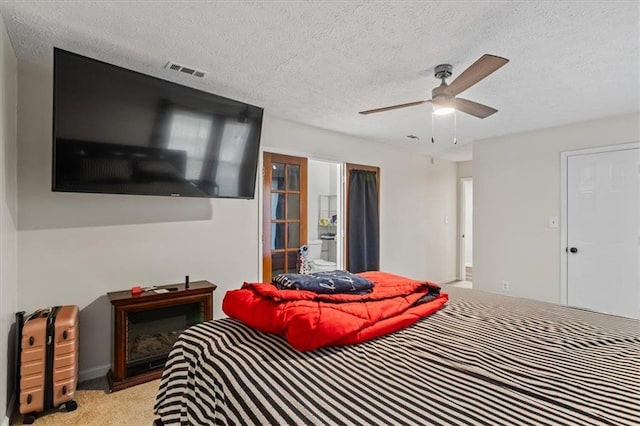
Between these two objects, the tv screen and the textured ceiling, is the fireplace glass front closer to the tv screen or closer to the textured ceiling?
the tv screen

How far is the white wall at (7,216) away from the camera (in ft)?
6.12

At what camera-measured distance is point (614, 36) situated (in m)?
1.97

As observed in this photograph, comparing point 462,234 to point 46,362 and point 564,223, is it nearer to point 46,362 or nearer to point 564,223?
point 564,223

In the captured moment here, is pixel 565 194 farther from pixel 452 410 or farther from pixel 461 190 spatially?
A: pixel 452 410

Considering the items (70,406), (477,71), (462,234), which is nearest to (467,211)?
(462,234)

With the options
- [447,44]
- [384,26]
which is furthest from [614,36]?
[384,26]

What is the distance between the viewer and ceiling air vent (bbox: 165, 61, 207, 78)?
239 cm

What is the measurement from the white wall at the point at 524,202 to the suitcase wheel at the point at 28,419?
4.83 meters

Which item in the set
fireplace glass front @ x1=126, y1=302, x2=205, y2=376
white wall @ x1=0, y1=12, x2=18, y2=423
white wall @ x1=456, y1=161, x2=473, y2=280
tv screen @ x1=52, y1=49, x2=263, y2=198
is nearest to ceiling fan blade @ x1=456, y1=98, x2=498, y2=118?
tv screen @ x1=52, y1=49, x2=263, y2=198

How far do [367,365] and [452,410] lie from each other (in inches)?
13.4

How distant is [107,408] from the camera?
2150 millimetres

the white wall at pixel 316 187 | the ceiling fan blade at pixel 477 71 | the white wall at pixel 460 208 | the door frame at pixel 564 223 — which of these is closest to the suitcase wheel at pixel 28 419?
the ceiling fan blade at pixel 477 71

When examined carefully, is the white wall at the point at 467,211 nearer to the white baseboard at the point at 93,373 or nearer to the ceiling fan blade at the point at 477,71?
the ceiling fan blade at the point at 477,71

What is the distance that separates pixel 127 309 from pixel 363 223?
9.68 ft
